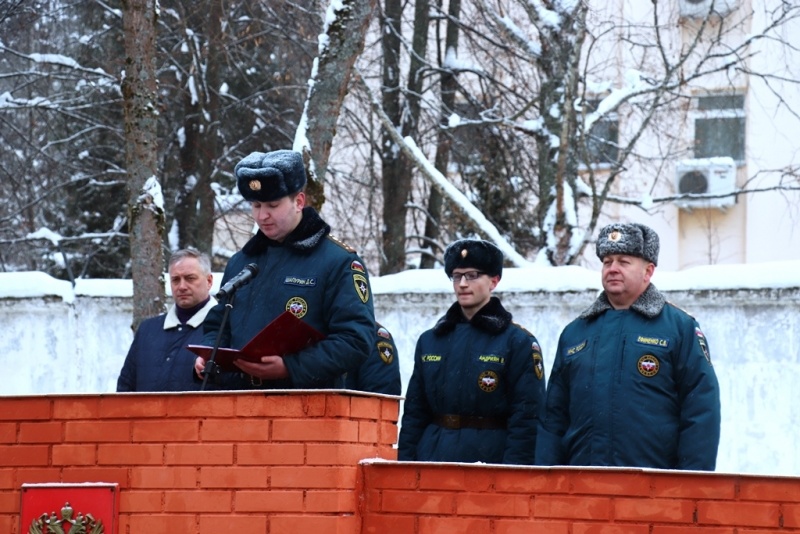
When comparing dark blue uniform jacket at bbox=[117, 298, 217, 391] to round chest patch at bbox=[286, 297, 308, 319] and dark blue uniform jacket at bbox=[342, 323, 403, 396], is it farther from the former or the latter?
round chest patch at bbox=[286, 297, 308, 319]

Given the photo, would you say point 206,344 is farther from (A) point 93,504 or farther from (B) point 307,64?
(B) point 307,64

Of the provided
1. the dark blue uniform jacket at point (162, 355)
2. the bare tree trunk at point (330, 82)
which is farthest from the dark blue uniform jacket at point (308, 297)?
the bare tree trunk at point (330, 82)

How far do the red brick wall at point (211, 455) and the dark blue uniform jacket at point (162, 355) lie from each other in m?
2.12

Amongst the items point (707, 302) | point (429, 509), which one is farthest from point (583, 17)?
point (429, 509)

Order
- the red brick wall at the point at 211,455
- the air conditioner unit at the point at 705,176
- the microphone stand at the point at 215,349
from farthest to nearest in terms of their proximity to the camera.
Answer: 1. the air conditioner unit at the point at 705,176
2. the microphone stand at the point at 215,349
3. the red brick wall at the point at 211,455

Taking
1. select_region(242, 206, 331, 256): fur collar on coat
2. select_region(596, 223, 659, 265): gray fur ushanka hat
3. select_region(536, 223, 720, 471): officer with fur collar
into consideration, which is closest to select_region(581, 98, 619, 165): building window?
select_region(596, 223, 659, 265): gray fur ushanka hat

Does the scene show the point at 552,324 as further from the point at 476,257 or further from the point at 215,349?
the point at 215,349

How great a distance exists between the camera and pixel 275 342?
450 centimetres

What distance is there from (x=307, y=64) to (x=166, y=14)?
167 cm

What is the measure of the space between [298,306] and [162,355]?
1.87 metres

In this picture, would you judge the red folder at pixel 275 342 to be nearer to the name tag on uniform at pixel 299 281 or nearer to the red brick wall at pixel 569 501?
the name tag on uniform at pixel 299 281

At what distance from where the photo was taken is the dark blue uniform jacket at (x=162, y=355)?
6.48m

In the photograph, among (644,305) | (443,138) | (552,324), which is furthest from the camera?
(443,138)

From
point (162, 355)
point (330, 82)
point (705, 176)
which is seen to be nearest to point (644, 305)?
point (162, 355)
